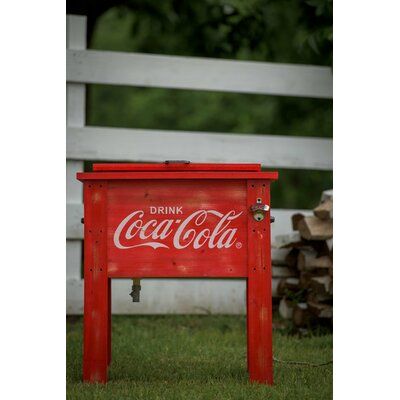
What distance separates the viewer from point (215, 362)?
4508 millimetres

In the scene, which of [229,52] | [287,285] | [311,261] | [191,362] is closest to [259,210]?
[191,362]

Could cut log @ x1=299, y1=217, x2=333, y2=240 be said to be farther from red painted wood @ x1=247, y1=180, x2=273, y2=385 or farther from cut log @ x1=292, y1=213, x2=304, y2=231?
red painted wood @ x1=247, y1=180, x2=273, y2=385

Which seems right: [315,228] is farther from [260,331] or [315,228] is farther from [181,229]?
[181,229]

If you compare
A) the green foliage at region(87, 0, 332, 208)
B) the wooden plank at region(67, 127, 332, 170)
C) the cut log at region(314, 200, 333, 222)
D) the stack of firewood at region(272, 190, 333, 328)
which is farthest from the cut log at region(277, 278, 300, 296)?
the green foliage at region(87, 0, 332, 208)

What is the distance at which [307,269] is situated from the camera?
5.77 meters

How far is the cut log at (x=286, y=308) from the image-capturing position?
19.2 ft

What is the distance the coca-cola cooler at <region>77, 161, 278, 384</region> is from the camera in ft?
12.1

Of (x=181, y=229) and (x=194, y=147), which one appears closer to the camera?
(x=181, y=229)

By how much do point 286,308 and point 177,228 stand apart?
2.37 m

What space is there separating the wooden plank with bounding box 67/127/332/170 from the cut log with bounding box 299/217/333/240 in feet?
2.74

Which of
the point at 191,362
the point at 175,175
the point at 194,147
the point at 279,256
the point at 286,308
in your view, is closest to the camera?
the point at 175,175
